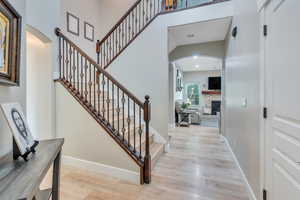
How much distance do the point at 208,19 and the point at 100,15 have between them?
149 inches

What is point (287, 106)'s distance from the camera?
1.16 meters

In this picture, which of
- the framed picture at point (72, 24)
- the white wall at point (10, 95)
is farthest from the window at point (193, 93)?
the white wall at point (10, 95)

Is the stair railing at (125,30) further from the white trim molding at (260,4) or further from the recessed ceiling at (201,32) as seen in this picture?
the white trim molding at (260,4)

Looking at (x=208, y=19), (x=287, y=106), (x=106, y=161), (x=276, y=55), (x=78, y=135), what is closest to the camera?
(x=287, y=106)

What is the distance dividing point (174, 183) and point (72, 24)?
449 centimetres

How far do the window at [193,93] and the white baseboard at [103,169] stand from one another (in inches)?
348

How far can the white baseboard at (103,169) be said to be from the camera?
219 cm

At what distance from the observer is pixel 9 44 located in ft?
4.00

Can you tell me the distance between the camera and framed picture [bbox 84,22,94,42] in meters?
4.56

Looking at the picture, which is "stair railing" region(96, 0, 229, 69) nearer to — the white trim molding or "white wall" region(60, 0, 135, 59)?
"white wall" region(60, 0, 135, 59)

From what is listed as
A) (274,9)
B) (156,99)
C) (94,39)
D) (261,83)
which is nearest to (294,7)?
(274,9)

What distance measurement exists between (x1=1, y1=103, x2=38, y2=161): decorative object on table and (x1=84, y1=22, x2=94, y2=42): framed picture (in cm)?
409

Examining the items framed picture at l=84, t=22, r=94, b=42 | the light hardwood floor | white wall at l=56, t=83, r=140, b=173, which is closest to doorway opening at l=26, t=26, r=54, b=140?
white wall at l=56, t=83, r=140, b=173

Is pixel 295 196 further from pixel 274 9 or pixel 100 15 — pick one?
pixel 100 15
